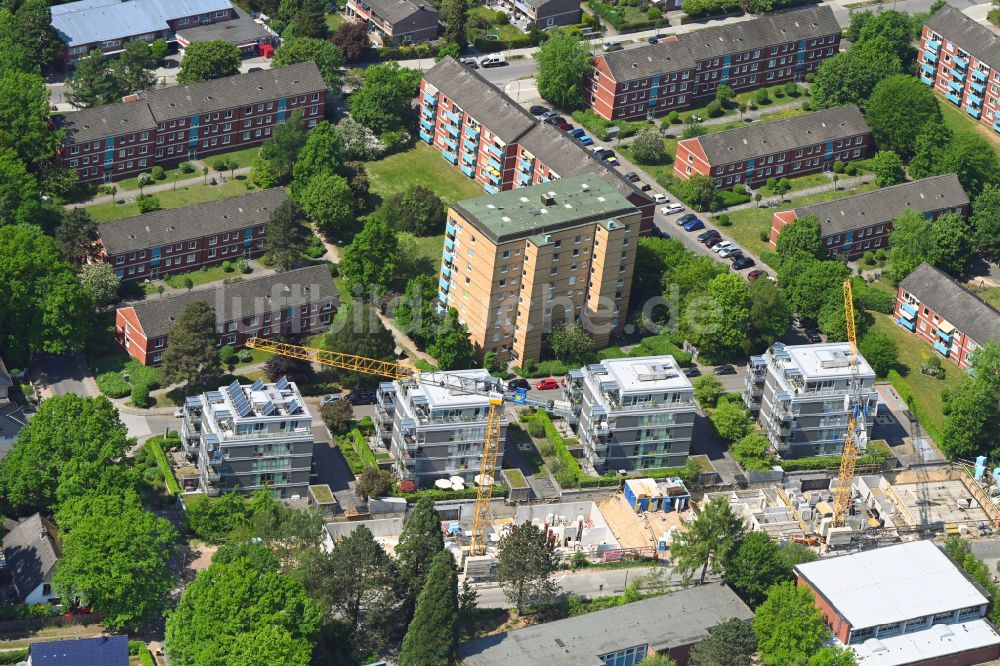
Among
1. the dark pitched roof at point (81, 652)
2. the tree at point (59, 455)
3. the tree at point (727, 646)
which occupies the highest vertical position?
the tree at point (59, 455)

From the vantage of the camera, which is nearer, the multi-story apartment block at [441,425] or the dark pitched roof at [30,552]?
the dark pitched roof at [30,552]

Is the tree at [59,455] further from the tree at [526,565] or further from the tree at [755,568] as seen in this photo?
the tree at [755,568]

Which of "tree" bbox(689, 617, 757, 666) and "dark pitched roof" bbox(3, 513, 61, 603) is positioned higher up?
"tree" bbox(689, 617, 757, 666)

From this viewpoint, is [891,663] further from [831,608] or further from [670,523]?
[670,523]

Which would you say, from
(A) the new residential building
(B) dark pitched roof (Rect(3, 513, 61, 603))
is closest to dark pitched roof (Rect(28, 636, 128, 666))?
(B) dark pitched roof (Rect(3, 513, 61, 603))

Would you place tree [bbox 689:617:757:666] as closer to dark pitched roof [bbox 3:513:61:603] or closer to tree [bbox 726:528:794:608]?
tree [bbox 726:528:794:608]

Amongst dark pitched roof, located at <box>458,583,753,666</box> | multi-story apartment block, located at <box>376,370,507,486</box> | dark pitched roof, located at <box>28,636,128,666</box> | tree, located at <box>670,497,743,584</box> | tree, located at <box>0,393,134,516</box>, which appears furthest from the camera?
multi-story apartment block, located at <box>376,370,507,486</box>

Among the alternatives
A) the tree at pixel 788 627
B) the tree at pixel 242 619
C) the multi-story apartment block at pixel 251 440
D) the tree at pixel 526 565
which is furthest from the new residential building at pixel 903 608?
the multi-story apartment block at pixel 251 440
